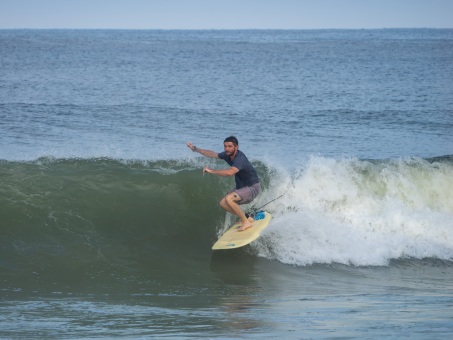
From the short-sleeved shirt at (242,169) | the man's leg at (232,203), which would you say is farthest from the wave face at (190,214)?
the short-sleeved shirt at (242,169)

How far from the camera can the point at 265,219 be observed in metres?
12.5

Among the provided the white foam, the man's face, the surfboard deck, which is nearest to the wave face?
the white foam

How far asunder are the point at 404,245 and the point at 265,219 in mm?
2995

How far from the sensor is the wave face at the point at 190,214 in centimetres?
1223

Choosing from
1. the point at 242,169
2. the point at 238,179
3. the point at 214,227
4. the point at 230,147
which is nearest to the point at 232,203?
the point at 238,179

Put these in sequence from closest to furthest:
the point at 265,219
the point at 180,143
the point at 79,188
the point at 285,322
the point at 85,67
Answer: the point at 285,322 → the point at 265,219 → the point at 79,188 → the point at 180,143 → the point at 85,67

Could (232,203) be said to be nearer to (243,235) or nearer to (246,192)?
(246,192)

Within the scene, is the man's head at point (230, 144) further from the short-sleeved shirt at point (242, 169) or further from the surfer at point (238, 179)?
the short-sleeved shirt at point (242, 169)

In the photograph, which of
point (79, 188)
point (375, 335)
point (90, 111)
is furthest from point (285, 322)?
point (90, 111)

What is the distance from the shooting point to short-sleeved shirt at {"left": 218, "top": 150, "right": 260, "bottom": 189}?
1198cm

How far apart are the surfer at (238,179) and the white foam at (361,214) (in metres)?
0.92

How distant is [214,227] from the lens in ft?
45.3

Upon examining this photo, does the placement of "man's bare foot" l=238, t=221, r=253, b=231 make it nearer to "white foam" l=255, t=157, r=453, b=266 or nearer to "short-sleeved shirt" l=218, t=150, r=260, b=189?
"white foam" l=255, t=157, r=453, b=266

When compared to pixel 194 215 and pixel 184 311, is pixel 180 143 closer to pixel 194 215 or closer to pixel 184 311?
pixel 194 215
